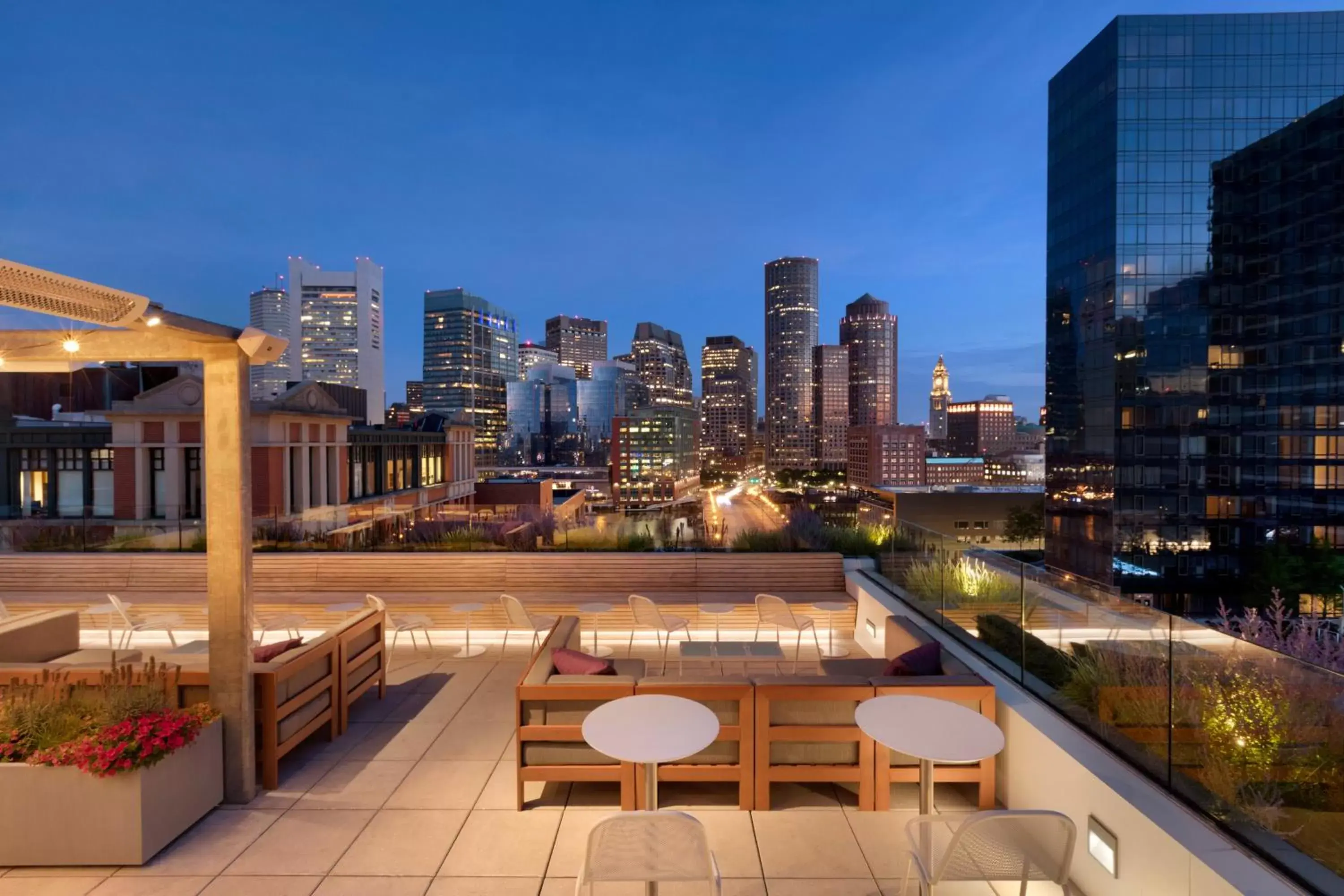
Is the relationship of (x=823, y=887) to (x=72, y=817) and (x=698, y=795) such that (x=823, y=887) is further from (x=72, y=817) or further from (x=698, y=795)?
(x=72, y=817)

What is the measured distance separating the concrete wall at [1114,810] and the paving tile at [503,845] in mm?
2602

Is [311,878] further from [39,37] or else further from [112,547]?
[39,37]

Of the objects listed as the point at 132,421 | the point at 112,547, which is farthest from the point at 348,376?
the point at 112,547

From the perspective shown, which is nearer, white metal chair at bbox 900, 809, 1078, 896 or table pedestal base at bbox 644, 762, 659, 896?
white metal chair at bbox 900, 809, 1078, 896

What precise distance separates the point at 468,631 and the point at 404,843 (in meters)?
3.76

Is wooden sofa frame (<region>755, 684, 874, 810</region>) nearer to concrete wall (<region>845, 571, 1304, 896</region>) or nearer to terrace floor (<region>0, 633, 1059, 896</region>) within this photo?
terrace floor (<region>0, 633, 1059, 896</region>)

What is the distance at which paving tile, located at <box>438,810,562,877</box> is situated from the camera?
3.04 m

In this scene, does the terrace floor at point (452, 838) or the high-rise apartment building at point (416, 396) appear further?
the high-rise apartment building at point (416, 396)

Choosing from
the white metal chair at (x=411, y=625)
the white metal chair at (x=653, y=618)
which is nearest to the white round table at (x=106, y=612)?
the white metal chair at (x=411, y=625)

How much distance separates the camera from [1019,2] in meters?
53.5

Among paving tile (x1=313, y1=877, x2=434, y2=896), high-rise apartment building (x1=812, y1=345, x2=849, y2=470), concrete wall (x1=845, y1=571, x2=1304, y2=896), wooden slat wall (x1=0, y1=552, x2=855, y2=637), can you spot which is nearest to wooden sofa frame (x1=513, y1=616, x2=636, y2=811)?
paving tile (x1=313, y1=877, x2=434, y2=896)

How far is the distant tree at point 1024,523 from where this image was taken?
193 feet

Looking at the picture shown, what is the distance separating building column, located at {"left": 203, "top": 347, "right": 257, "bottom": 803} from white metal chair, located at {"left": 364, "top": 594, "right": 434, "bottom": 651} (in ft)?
8.12

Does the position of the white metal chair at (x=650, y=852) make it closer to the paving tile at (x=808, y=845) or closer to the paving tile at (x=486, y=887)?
the paving tile at (x=486, y=887)
